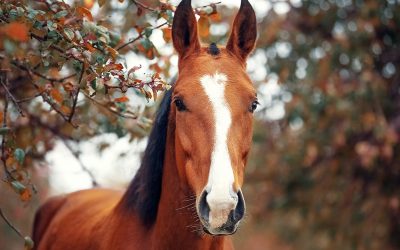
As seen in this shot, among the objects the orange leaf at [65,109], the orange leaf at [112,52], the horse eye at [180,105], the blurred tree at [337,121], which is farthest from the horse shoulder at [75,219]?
the blurred tree at [337,121]

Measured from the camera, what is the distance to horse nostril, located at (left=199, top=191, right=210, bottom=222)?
2.93 metres

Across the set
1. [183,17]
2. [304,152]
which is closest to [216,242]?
[183,17]

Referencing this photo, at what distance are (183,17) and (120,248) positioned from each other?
1.47 m

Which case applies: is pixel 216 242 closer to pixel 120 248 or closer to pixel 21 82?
pixel 120 248

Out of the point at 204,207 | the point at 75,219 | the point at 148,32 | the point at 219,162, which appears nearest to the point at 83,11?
the point at 148,32

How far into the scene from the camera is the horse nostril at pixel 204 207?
2930 millimetres

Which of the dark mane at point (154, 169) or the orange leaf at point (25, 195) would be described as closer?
the orange leaf at point (25, 195)

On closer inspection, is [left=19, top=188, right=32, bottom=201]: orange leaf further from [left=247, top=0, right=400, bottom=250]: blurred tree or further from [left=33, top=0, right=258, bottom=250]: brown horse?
[left=247, top=0, right=400, bottom=250]: blurred tree

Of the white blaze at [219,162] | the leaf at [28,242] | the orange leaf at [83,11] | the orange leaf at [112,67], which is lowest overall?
the leaf at [28,242]

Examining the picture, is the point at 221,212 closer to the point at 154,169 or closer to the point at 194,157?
the point at 194,157

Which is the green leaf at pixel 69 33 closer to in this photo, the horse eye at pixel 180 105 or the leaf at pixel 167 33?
the horse eye at pixel 180 105

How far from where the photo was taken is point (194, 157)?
3.26 metres

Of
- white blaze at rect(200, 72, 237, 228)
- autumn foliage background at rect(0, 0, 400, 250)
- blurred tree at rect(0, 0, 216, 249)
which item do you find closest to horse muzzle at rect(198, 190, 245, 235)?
white blaze at rect(200, 72, 237, 228)

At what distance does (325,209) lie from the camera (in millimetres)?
10367
